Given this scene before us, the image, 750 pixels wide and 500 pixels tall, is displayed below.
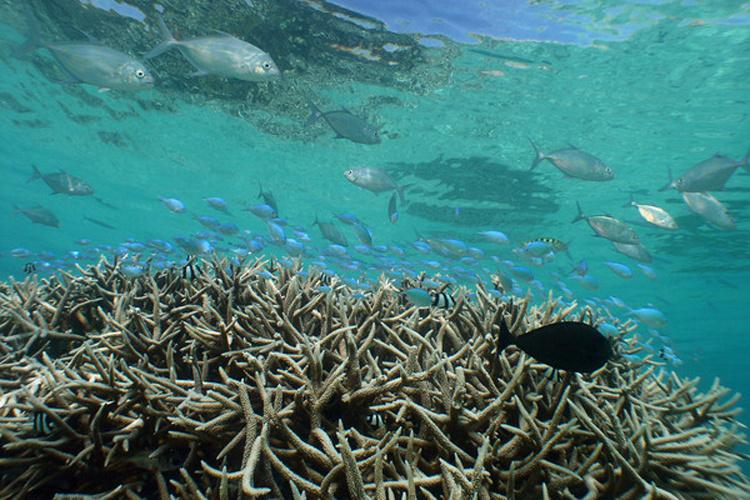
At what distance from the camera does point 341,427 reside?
66.6 inches

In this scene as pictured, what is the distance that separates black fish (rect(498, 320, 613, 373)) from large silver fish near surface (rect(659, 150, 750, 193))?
746 centimetres

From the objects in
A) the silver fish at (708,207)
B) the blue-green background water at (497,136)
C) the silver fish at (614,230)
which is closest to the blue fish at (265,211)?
the blue-green background water at (497,136)

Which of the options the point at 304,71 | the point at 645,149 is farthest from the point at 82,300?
the point at 645,149

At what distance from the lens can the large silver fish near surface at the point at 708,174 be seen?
699cm

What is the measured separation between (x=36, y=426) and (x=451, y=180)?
20455 mm

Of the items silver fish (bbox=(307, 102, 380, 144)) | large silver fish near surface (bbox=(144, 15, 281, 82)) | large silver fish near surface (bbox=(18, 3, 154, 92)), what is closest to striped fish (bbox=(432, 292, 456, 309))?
silver fish (bbox=(307, 102, 380, 144))

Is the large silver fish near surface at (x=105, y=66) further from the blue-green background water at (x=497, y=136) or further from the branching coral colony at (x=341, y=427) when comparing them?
the blue-green background water at (x=497, y=136)

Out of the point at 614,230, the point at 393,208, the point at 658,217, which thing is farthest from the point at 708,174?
the point at 393,208

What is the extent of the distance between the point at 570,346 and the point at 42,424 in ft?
8.92

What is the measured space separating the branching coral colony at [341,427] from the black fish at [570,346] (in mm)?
242

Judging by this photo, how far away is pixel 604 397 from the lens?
2.43 metres

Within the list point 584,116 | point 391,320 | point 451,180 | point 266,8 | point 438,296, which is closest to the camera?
point 391,320

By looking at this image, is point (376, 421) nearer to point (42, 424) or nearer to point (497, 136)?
point (42, 424)

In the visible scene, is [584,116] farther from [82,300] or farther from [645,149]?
[82,300]
